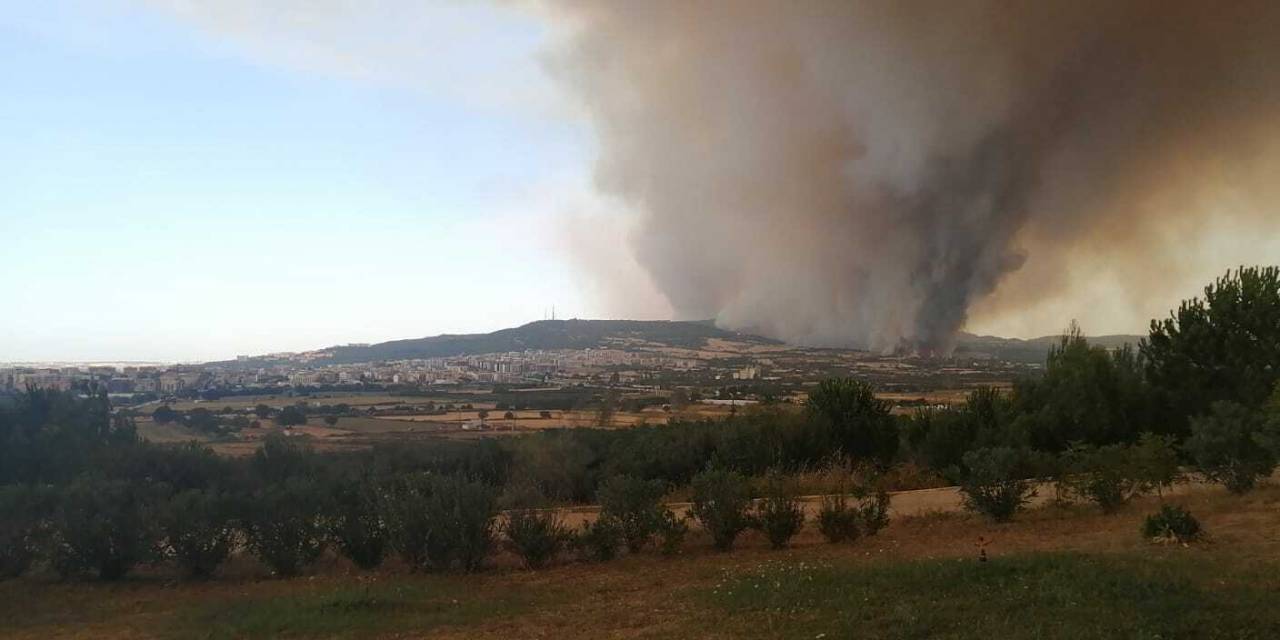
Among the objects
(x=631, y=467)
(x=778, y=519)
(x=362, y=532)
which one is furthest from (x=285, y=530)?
(x=631, y=467)

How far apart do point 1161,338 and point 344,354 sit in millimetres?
34304

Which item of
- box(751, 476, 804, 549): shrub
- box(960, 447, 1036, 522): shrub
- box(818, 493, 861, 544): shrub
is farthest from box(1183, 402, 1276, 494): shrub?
box(751, 476, 804, 549): shrub

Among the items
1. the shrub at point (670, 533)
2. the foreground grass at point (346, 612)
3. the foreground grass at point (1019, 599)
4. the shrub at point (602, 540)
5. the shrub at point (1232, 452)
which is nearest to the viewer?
the foreground grass at point (1019, 599)

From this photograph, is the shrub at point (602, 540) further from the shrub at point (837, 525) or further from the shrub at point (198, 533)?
the shrub at point (198, 533)

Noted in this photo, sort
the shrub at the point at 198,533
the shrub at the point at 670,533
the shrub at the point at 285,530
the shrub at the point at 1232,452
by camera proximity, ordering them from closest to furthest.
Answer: the shrub at the point at 198,533 → the shrub at the point at 285,530 → the shrub at the point at 670,533 → the shrub at the point at 1232,452

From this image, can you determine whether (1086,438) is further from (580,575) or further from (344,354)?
(344,354)

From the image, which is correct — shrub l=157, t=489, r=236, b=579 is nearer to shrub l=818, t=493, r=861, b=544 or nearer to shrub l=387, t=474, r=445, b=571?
shrub l=387, t=474, r=445, b=571

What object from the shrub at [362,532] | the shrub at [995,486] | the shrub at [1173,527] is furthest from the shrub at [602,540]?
the shrub at [1173,527]

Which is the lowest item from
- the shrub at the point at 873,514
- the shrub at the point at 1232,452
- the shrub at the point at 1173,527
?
the shrub at the point at 873,514

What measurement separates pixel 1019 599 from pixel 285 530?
7480mm

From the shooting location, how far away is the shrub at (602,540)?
32.3 ft

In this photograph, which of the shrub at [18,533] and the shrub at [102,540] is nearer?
the shrub at [102,540]

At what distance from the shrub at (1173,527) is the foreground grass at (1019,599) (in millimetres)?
962

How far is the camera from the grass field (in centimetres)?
583
